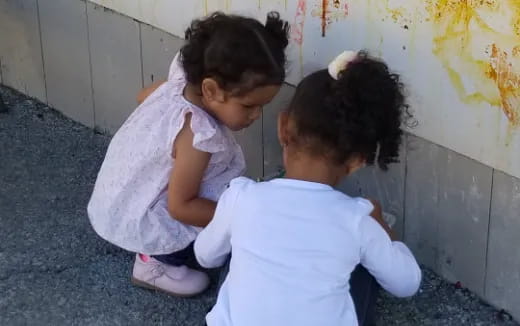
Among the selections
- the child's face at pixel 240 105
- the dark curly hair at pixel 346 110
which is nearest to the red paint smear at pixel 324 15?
the child's face at pixel 240 105

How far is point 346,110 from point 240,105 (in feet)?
1.97

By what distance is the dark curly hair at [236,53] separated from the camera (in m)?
2.70

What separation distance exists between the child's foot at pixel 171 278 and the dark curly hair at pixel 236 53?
63 cm

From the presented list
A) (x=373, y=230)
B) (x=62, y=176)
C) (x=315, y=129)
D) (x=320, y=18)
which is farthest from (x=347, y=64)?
(x=62, y=176)

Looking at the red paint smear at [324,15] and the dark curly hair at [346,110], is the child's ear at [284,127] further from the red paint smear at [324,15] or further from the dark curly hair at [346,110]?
the red paint smear at [324,15]

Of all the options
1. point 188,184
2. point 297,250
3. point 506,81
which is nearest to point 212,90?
point 188,184

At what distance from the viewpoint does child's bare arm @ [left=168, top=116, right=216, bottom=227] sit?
2.83 meters

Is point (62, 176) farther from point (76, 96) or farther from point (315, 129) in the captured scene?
point (315, 129)

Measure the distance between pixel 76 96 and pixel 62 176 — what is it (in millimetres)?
638

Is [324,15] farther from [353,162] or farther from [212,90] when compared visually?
[353,162]

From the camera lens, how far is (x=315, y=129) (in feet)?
7.36

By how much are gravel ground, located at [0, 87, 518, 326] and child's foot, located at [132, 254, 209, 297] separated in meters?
0.03

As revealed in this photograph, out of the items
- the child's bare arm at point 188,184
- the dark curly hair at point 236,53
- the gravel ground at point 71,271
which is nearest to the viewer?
the dark curly hair at point 236,53

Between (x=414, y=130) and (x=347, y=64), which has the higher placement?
(x=347, y=64)
